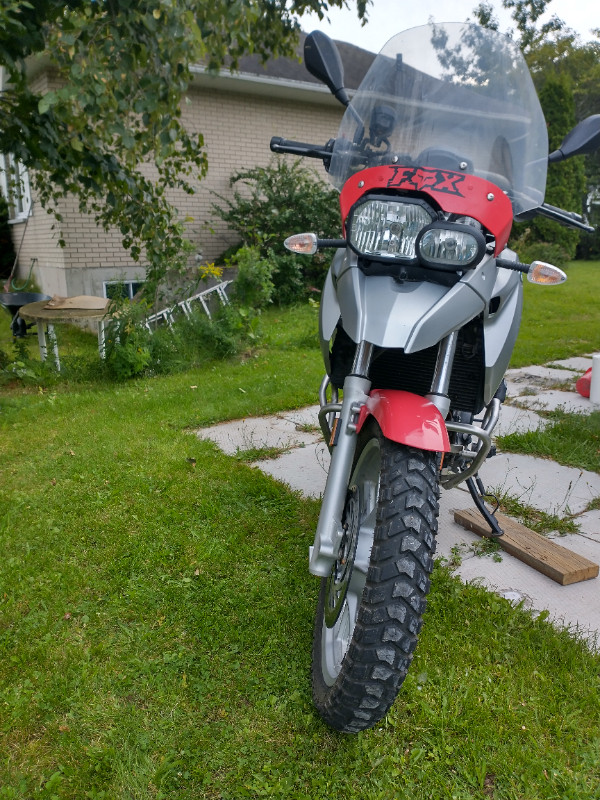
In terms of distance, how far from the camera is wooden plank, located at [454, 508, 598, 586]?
247 cm

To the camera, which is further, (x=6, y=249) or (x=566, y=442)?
(x=6, y=249)

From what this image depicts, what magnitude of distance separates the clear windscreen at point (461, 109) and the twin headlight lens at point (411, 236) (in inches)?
11.0

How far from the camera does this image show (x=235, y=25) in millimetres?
4098

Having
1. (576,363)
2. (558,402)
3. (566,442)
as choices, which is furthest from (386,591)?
(576,363)

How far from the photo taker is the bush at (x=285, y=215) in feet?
31.3

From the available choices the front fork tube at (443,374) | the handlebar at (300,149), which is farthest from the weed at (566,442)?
the handlebar at (300,149)

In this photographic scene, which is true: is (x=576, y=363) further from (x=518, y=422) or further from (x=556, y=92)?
(x=556, y=92)

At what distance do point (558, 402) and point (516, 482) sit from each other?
1729 millimetres

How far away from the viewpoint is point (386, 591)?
156cm

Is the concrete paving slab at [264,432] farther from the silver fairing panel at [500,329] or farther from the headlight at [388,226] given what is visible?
→ the headlight at [388,226]

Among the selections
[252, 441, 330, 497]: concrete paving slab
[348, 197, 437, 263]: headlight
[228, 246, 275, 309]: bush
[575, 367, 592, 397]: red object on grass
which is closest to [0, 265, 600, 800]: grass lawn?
[252, 441, 330, 497]: concrete paving slab

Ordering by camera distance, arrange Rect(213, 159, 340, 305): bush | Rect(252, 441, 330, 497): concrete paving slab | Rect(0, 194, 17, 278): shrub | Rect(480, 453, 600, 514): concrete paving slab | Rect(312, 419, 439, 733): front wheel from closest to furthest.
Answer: Rect(312, 419, 439, 733): front wheel
Rect(480, 453, 600, 514): concrete paving slab
Rect(252, 441, 330, 497): concrete paving slab
Rect(213, 159, 340, 305): bush
Rect(0, 194, 17, 278): shrub

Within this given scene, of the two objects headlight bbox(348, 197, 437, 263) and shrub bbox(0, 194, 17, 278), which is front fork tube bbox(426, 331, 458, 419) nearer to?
headlight bbox(348, 197, 437, 263)

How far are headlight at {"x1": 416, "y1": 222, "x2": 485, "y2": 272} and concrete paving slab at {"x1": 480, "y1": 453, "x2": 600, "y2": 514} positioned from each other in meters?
1.76
